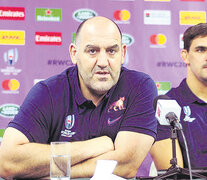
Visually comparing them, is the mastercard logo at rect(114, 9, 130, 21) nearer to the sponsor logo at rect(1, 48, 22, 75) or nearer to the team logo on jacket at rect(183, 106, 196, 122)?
the sponsor logo at rect(1, 48, 22, 75)

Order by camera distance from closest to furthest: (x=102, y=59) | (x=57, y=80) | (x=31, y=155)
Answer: (x=31, y=155), (x=102, y=59), (x=57, y=80)

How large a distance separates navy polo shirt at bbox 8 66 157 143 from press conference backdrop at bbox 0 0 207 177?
1.10 m

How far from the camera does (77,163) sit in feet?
6.16

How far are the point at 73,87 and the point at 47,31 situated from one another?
121cm

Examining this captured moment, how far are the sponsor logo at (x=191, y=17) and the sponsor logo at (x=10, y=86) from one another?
178 cm

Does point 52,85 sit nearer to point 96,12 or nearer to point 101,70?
point 101,70

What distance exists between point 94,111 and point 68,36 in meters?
1.36

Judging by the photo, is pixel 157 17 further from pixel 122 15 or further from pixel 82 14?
pixel 82 14

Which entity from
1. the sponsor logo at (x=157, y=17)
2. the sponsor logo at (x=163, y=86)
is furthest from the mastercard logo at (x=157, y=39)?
the sponsor logo at (x=163, y=86)

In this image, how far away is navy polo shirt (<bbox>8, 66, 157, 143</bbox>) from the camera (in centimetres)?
208

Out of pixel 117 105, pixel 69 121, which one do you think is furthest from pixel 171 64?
pixel 69 121

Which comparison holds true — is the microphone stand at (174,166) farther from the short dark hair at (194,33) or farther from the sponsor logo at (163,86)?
the sponsor logo at (163,86)

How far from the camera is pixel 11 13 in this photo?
129 inches

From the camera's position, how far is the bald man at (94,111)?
6.36 feet
